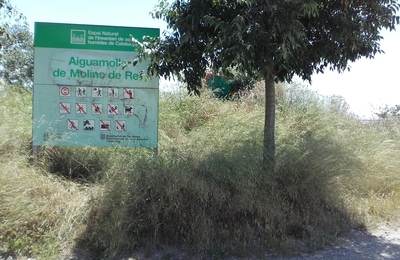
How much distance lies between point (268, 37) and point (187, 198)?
233 cm

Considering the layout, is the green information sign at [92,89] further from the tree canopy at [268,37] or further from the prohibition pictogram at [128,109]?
the tree canopy at [268,37]

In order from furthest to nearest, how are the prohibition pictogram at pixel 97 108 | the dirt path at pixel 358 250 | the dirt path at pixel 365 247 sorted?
the prohibition pictogram at pixel 97 108 → the dirt path at pixel 365 247 → the dirt path at pixel 358 250

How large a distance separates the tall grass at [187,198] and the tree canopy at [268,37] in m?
0.69

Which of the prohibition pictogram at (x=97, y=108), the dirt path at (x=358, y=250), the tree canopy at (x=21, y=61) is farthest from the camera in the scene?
the tree canopy at (x=21, y=61)

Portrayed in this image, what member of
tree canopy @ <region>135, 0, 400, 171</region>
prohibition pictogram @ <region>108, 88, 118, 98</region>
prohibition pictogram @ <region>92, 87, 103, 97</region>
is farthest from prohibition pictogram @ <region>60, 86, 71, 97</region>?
tree canopy @ <region>135, 0, 400, 171</region>

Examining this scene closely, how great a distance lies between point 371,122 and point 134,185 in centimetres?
827

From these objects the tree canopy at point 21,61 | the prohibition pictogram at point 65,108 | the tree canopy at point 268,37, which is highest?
the tree canopy at point 21,61

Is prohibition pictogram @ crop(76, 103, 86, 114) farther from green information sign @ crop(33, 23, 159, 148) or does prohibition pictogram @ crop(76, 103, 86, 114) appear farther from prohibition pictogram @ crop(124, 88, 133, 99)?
prohibition pictogram @ crop(124, 88, 133, 99)

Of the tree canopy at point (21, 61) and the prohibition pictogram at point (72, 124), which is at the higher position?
the tree canopy at point (21, 61)

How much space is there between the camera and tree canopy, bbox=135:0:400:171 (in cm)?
466

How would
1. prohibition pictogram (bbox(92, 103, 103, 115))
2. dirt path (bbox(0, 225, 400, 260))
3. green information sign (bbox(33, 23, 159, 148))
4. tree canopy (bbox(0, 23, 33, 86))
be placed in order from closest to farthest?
1. dirt path (bbox(0, 225, 400, 260))
2. green information sign (bbox(33, 23, 159, 148))
3. prohibition pictogram (bbox(92, 103, 103, 115))
4. tree canopy (bbox(0, 23, 33, 86))

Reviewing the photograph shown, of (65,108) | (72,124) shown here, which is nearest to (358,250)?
(72,124)

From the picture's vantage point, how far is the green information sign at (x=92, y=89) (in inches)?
249

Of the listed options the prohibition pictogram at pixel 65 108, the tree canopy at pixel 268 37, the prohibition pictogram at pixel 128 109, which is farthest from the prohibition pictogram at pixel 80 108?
the tree canopy at pixel 268 37
